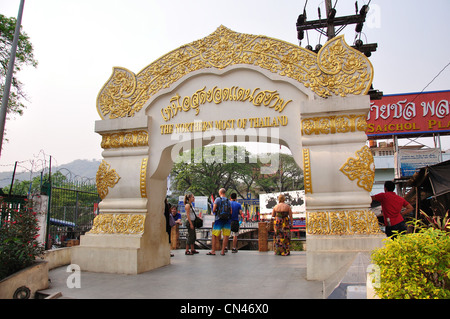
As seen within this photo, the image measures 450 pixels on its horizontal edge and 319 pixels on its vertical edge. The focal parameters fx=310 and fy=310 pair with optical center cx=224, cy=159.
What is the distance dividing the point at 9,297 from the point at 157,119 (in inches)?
147

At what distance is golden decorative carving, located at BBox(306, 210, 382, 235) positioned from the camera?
15.9 feet

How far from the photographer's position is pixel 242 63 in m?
5.83

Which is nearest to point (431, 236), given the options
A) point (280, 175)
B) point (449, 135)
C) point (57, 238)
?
point (57, 238)

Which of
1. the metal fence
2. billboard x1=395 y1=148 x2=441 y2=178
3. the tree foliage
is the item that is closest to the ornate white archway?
the metal fence

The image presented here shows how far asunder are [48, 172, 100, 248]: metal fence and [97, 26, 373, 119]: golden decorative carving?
248 cm

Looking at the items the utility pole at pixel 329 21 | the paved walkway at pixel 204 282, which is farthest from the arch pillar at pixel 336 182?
the utility pole at pixel 329 21

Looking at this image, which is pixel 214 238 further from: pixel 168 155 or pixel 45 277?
pixel 45 277

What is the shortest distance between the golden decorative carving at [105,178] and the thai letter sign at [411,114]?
47.6 ft

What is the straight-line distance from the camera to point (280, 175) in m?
34.2

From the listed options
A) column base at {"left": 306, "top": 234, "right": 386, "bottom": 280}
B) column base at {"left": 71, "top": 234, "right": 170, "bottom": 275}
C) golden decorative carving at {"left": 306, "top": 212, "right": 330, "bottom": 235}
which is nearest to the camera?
column base at {"left": 306, "top": 234, "right": 386, "bottom": 280}

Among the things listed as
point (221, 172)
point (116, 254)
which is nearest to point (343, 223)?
point (116, 254)

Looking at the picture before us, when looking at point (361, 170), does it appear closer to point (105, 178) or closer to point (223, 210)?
point (223, 210)

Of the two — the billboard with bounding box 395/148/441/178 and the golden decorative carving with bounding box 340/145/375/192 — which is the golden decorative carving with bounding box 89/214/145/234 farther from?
the billboard with bounding box 395/148/441/178

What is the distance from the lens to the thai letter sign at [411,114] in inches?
648
